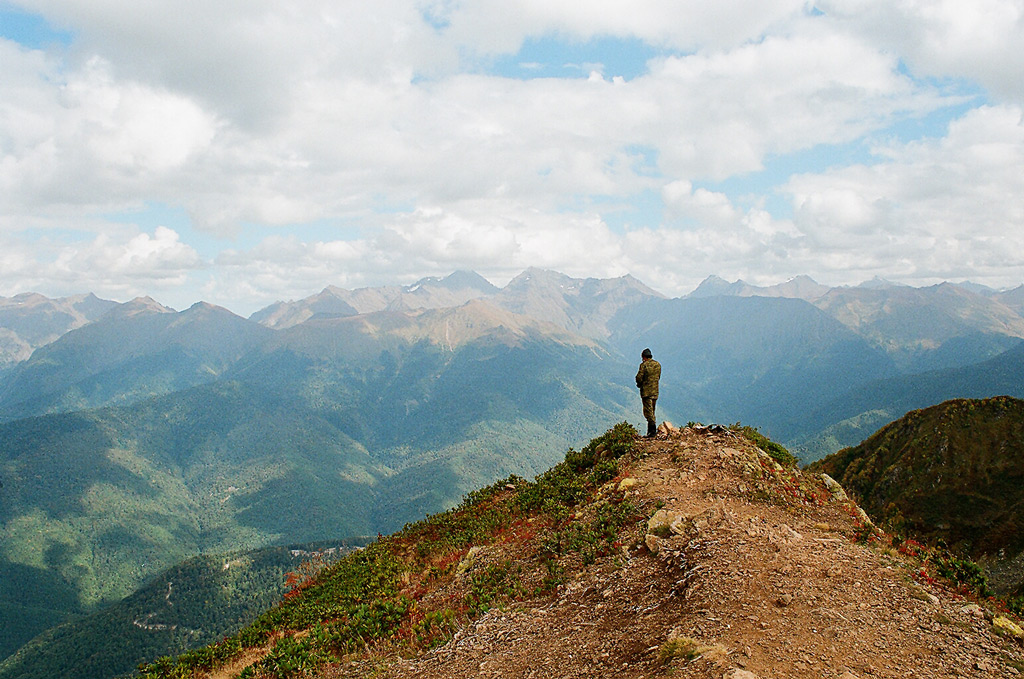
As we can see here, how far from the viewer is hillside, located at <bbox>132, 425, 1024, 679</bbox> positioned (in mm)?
10828

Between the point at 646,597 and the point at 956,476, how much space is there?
2063 inches

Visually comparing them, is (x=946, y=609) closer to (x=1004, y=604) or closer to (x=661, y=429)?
(x=1004, y=604)

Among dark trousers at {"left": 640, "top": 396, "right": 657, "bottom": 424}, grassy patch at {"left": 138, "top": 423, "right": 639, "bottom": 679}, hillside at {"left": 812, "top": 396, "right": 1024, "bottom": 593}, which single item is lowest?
hillside at {"left": 812, "top": 396, "right": 1024, "bottom": 593}

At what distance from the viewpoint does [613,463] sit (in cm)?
2200

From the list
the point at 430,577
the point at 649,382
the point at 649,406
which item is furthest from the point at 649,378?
the point at 430,577

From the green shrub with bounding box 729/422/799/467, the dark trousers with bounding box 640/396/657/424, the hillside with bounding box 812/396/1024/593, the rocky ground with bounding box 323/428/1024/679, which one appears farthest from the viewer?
the hillside with bounding box 812/396/1024/593

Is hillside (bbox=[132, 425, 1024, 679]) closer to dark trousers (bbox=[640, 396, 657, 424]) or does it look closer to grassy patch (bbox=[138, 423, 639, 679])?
grassy patch (bbox=[138, 423, 639, 679])

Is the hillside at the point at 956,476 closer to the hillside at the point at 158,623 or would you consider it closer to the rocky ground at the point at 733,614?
the rocky ground at the point at 733,614

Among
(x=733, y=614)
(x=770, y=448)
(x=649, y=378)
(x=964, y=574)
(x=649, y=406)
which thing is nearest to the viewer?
(x=733, y=614)

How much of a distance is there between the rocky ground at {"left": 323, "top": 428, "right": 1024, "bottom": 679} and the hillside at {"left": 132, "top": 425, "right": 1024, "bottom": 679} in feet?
0.15

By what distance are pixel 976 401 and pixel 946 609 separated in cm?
6205

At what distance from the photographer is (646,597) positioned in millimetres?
13375

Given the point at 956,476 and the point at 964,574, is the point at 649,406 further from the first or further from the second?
the point at 956,476

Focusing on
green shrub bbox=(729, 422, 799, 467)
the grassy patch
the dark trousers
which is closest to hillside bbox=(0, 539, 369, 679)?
the grassy patch
